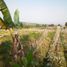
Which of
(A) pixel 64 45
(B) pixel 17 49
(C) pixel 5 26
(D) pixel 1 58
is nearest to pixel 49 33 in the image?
(A) pixel 64 45

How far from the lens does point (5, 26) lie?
584 cm

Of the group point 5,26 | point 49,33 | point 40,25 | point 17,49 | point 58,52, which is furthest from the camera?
point 40,25

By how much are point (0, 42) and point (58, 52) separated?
2.72 m

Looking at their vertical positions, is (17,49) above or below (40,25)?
above

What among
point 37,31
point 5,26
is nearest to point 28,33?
point 37,31

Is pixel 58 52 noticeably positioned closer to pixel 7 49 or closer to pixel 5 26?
pixel 7 49

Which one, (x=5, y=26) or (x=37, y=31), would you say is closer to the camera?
(x=5, y=26)

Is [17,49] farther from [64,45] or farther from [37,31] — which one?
[37,31]

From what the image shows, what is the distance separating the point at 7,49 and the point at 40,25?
Answer: 20.1 feet

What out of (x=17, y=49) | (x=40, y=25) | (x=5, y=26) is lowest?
(x=40, y=25)

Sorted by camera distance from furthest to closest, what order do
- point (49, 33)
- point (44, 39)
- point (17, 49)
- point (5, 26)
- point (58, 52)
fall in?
1. point (49, 33)
2. point (44, 39)
3. point (58, 52)
4. point (17, 49)
5. point (5, 26)

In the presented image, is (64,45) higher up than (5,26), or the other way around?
(5,26)

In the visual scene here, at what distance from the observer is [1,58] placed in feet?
33.2

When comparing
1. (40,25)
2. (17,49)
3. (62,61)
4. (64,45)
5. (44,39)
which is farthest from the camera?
(40,25)
